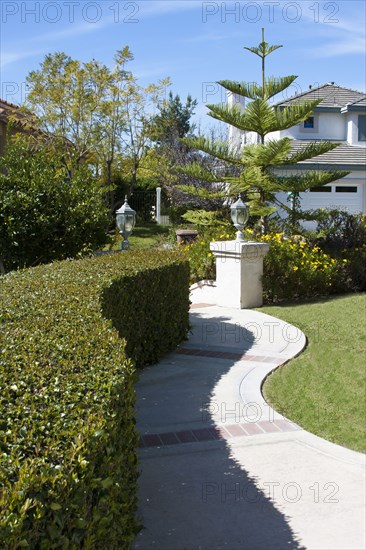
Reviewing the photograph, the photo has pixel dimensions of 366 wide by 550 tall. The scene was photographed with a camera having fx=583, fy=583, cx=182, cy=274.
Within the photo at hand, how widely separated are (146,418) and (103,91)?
20318 millimetres

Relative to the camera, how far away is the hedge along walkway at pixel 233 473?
3553 mm

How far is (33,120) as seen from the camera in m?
23.1

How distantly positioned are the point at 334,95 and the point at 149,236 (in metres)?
11.6

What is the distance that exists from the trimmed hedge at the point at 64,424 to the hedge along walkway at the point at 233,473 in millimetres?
735

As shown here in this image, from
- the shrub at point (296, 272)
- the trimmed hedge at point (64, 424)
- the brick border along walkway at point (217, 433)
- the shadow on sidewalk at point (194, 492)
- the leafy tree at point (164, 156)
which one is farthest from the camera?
the leafy tree at point (164, 156)

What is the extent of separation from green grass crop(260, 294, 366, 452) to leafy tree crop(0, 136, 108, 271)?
3715 millimetres

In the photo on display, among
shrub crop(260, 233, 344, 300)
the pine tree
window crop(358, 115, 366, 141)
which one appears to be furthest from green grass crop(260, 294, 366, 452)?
window crop(358, 115, 366, 141)

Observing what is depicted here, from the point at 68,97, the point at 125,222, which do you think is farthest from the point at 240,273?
the point at 68,97

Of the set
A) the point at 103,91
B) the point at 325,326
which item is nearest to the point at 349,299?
the point at 325,326

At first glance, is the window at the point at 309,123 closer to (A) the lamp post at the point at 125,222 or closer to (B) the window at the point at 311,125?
(B) the window at the point at 311,125

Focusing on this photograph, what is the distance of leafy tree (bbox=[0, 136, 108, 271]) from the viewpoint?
359 inches

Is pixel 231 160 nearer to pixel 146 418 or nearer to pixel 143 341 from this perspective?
pixel 143 341

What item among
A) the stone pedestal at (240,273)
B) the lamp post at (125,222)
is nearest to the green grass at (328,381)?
the stone pedestal at (240,273)

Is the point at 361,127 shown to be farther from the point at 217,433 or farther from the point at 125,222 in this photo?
the point at 217,433
